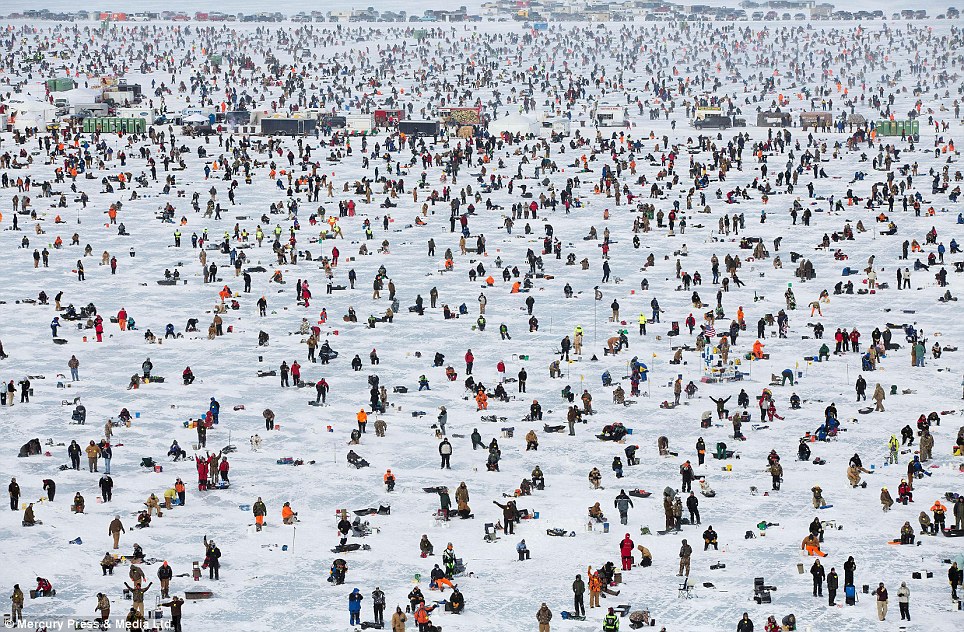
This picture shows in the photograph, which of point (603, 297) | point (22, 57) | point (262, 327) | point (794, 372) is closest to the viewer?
point (794, 372)

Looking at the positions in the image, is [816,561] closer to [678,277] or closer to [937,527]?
[937,527]

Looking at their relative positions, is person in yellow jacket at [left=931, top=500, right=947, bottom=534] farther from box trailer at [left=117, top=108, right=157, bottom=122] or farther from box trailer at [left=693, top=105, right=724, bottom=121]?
box trailer at [left=117, top=108, right=157, bottom=122]

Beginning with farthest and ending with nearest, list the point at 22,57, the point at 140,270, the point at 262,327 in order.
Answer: the point at 22,57
the point at 140,270
the point at 262,327

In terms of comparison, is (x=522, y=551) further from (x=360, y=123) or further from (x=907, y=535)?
(x=360, y=123)

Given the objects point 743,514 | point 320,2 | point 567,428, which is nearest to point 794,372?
point 567,428

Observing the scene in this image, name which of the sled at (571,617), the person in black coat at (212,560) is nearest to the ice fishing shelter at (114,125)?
the person in black coat at (212,560)

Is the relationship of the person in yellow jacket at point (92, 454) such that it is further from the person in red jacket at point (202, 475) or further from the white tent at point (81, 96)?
the white tent at point (81, 96)
